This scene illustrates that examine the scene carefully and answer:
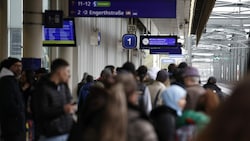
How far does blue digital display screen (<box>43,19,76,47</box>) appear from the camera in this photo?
12.3m

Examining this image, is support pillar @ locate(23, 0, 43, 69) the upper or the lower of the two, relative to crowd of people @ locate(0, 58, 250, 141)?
upper

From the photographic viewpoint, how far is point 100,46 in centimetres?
2162

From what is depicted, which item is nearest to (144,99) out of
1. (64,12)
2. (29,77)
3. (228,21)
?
(29,77)

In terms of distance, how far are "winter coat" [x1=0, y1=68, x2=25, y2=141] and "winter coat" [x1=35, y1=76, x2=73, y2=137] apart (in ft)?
5.12

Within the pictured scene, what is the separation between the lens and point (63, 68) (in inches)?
221

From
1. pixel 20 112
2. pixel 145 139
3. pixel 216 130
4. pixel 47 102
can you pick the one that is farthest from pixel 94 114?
pixel 20 112

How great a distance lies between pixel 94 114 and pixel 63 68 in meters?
2.02

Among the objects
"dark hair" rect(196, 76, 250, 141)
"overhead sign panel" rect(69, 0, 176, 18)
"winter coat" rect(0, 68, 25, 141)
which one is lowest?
"winter coat" rect(0, 68, 25, 141)

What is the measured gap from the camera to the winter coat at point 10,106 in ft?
23.2

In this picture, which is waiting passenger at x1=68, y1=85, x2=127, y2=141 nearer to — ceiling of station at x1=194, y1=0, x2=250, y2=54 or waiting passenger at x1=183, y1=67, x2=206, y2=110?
waiting passenger at x1=183, y1=67, x2=206, y2=110

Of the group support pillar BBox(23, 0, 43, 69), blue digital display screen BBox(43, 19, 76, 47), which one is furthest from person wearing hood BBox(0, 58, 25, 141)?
blue digital display screen BBox(43, 19, 76, 47)

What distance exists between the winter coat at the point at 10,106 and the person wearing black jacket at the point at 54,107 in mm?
1550

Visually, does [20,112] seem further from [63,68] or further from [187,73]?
[187,73]

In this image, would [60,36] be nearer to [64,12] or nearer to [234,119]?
[64,12]
